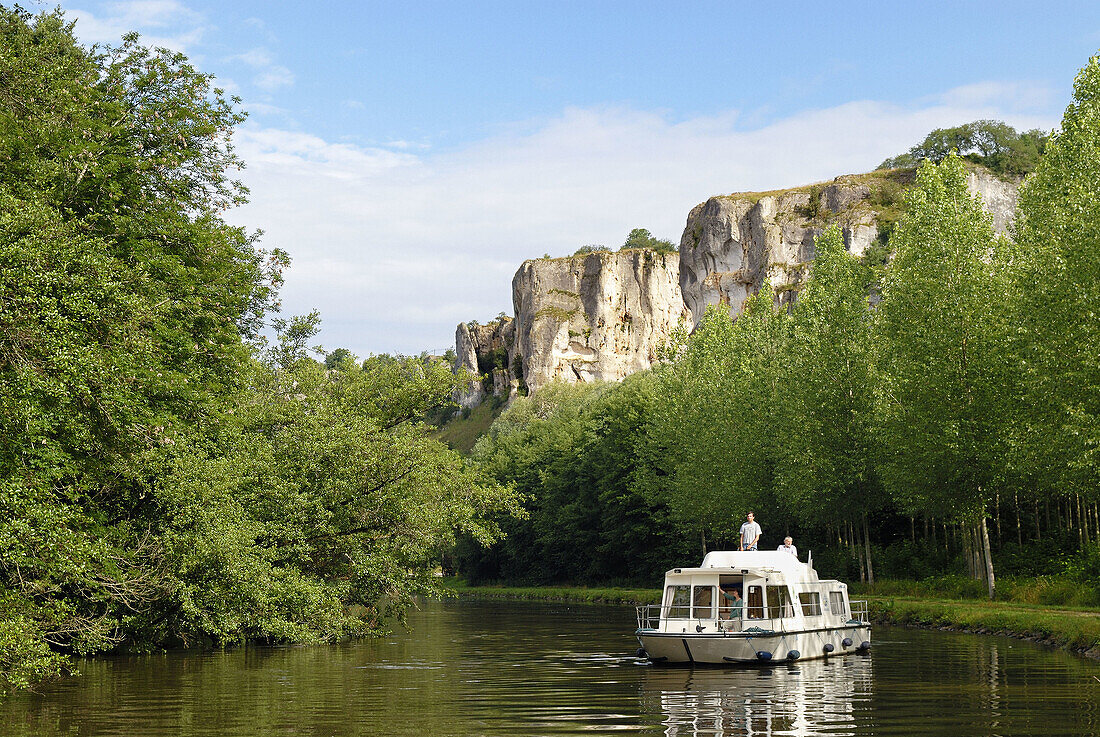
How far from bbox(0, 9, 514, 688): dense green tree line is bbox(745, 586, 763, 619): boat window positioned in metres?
15.9

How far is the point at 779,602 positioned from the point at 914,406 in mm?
17810

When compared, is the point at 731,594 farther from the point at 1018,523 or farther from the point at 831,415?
the point at 831,415

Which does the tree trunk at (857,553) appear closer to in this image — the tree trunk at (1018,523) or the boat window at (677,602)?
the tree trunk at (1018,523)

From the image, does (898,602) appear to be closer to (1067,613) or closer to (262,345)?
(1067,613)

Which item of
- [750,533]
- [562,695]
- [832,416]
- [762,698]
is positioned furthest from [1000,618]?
[562,695]

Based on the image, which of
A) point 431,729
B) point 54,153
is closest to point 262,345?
point 54,153

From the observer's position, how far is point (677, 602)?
3381cm

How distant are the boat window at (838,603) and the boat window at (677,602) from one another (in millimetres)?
6280

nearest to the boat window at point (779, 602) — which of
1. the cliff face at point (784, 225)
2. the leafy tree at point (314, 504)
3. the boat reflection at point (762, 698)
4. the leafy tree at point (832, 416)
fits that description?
the boat reflection at point (762, 698)

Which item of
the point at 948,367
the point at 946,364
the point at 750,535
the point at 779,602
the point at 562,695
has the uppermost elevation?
the point at 946,364

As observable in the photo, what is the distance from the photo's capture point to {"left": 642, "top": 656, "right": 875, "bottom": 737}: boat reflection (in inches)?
787

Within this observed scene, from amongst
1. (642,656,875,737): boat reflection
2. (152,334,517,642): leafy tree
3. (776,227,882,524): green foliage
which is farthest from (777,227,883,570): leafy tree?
(642,656,875,737): boat reflection

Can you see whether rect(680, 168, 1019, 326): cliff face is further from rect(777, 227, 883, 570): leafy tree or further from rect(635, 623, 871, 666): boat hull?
rect(635, 623, 871, 666): boat hull

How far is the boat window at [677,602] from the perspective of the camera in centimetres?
3356
